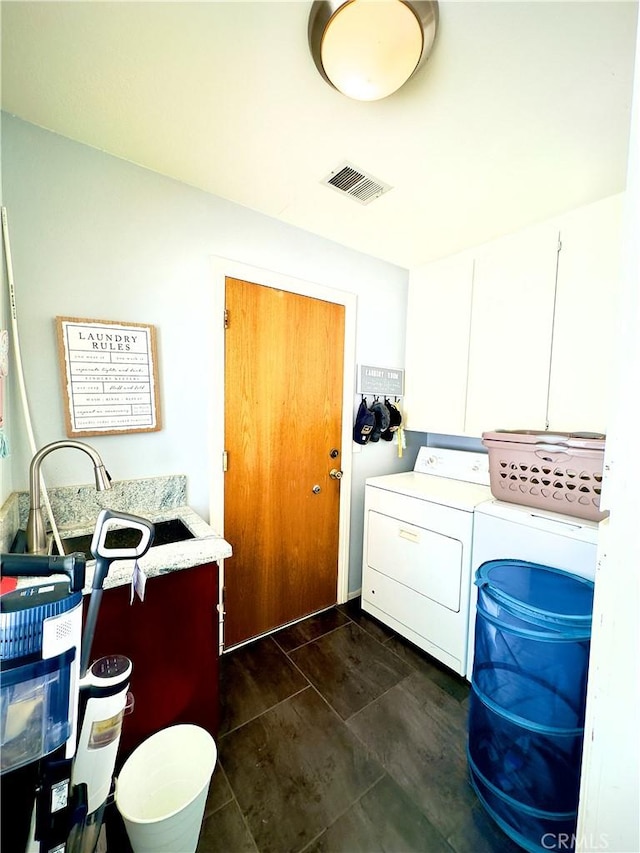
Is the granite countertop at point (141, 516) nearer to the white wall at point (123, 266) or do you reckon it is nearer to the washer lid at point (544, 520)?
the white wall at point (123, 266)

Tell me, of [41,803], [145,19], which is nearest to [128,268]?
[145,19]

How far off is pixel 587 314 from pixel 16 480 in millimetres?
2781

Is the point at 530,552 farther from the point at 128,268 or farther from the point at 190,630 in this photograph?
the point at 128,268

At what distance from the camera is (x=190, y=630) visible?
123cm

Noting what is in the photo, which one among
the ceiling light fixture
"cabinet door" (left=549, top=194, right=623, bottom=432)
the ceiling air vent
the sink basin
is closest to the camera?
the ceiling light fixture

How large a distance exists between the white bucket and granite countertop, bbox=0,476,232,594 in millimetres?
573

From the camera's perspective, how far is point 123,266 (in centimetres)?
151

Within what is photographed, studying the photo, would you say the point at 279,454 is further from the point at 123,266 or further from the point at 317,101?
the point at 317,101

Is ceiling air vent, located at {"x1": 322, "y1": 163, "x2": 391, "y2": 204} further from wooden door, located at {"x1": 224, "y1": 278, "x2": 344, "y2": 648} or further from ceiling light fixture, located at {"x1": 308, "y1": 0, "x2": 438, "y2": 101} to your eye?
wooden door, located at {"x1": 224, "y1": 278, "x2": 344, "y2": 648}

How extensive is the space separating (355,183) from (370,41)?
681 mm

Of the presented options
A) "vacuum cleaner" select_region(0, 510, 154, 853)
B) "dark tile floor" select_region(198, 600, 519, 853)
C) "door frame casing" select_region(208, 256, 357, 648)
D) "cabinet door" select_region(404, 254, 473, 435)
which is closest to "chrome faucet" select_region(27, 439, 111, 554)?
"vacuum cleaner" select_region(0, 510, 154, 853)

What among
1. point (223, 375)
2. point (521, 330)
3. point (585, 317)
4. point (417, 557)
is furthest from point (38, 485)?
point (585, 317)

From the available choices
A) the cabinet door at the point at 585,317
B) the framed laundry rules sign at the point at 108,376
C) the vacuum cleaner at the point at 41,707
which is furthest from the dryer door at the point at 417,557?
the vacuum cleaner at the point at 41,707

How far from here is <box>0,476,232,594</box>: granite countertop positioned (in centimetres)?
109
